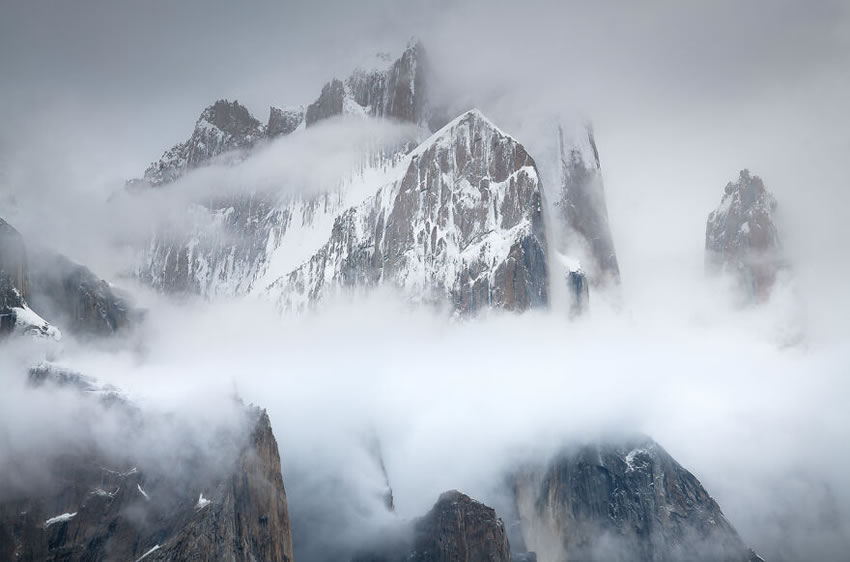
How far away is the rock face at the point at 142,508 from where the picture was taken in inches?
3593

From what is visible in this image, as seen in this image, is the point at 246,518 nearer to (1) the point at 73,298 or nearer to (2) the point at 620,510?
(1) the point at 73,298

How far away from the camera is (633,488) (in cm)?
16388

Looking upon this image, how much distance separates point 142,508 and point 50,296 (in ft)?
184

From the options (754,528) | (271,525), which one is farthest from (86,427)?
(754,528)

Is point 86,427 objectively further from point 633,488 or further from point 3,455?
point 633,488

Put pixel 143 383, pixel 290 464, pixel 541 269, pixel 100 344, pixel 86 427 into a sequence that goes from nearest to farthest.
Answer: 1. pixel 86 427
2. pixel 143 383
3. pixel 290 464
4. pixel 100 344
5. pixel 541 269

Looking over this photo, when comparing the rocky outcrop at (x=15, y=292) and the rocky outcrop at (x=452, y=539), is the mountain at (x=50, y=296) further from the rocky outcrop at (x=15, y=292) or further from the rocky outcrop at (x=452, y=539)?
the rocky outcrop at (x=452, y=539)

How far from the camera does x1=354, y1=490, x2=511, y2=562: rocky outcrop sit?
406ft

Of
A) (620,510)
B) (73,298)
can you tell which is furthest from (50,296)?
(620,510)

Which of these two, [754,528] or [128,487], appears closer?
[128,487]

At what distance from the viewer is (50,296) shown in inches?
5507

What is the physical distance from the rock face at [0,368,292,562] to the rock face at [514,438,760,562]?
2693 inches

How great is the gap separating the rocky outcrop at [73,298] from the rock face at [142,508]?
35242mm

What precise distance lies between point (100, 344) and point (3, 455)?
67868 millimetres
